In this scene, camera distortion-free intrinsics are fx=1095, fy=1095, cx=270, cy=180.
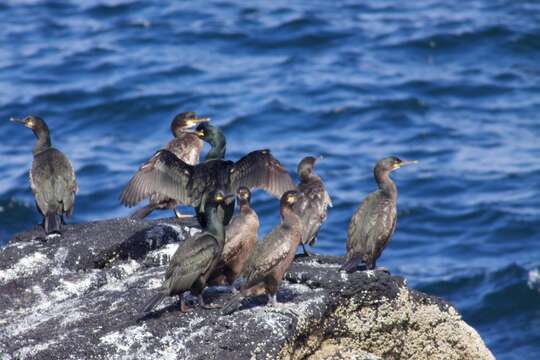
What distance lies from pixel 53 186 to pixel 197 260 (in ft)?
9.70

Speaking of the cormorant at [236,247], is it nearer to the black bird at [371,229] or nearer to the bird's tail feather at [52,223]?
the black bird at [371,229]

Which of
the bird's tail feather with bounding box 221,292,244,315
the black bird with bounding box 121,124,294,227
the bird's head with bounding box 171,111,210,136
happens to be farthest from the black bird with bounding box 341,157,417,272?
the bird's head with bounding box 171,111,210,136

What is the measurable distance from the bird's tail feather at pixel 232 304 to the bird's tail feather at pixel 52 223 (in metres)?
2.49

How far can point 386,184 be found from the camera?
9680 millimetres

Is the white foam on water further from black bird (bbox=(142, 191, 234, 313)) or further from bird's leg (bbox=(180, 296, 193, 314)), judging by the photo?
bird's leg (bbox=(180, 296, 193, 314))

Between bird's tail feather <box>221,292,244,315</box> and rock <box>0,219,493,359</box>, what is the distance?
0.05 meters

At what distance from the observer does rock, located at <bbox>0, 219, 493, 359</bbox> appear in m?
7.30

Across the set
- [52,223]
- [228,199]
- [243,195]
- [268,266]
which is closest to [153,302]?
[268,266]

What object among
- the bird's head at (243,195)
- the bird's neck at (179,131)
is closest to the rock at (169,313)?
the bird's head at (243,195)

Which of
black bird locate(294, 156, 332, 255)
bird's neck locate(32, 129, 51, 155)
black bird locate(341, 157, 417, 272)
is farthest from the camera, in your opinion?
bird's neck locate(32, 129, 51, 155)

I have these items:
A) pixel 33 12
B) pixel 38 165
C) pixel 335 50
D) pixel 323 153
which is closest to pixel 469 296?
pixel 323 153

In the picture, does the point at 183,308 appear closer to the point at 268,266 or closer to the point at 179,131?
the point at 268,266

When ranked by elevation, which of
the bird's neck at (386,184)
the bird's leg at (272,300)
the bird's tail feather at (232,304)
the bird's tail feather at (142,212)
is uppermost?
the bird's neck at (386,184)

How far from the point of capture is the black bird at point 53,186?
10.0m
